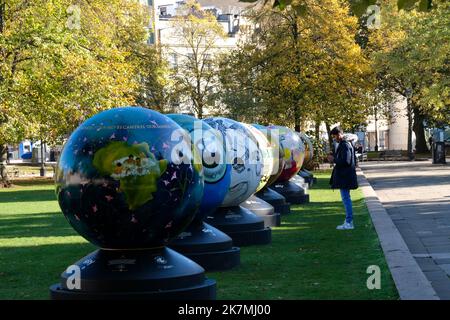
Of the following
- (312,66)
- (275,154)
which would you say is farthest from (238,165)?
(312,66)

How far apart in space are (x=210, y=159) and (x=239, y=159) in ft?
6.15

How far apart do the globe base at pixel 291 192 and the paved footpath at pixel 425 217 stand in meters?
2.02

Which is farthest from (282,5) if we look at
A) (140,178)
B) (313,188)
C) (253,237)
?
(313,188)

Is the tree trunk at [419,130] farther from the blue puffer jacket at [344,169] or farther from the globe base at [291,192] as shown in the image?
the blue puffer jacket at [344,169]

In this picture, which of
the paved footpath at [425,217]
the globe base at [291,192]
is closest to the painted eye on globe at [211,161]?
the paved footpath at [425,217]

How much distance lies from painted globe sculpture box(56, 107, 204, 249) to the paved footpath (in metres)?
→ 2.79

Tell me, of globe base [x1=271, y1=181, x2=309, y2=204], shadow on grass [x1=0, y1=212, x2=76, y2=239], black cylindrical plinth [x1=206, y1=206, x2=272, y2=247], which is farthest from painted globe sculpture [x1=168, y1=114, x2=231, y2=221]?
globe base [x1=271, y1=181, x2=309, y2=204]

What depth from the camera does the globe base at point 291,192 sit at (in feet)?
85.3

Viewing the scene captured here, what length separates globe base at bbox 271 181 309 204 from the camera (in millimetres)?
26000

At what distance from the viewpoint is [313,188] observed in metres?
35.1

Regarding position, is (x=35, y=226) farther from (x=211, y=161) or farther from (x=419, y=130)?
(x=419, y=130)

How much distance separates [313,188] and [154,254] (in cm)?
2532

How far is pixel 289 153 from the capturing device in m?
25.5
